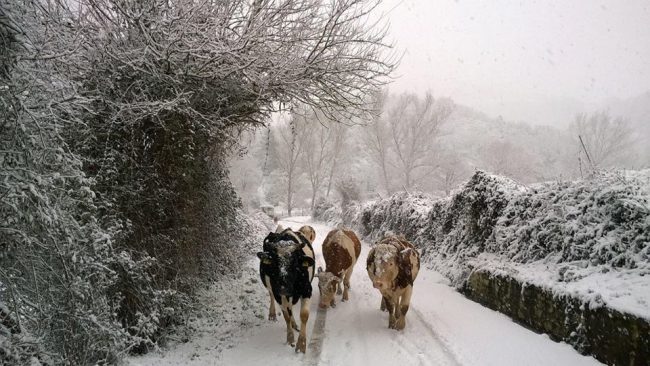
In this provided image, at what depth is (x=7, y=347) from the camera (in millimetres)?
2639

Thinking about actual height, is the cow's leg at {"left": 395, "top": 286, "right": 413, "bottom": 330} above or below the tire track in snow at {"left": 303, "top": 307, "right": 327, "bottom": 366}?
above

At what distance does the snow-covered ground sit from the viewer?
4953 mm

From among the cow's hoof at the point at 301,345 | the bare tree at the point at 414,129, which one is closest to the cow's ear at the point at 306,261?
the cow's hoof at the point at 301,345

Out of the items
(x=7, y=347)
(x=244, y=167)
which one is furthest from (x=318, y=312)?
(x=244, y=167)

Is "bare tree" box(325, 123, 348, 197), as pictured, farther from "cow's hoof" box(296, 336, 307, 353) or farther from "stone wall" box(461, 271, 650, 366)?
"cow's hoof" box(296, 336, 307, 353)

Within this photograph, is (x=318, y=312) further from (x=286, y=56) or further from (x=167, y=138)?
(x=286, y=56)

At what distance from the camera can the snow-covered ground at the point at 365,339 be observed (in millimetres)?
4953

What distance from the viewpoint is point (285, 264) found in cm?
558

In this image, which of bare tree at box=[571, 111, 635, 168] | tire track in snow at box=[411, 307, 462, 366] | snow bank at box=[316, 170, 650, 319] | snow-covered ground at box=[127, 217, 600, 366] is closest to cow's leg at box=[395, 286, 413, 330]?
snow-covered ground at box=[127, 217, 600, 366]

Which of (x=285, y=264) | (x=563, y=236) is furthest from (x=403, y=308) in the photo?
(x=563, y=236)

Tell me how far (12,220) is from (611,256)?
22.0 ft

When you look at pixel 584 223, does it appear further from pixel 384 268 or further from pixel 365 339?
pixel 365 339

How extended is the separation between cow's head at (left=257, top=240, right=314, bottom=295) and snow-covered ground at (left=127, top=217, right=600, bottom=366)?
→ 0.94m

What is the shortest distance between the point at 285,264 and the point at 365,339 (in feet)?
5.72
